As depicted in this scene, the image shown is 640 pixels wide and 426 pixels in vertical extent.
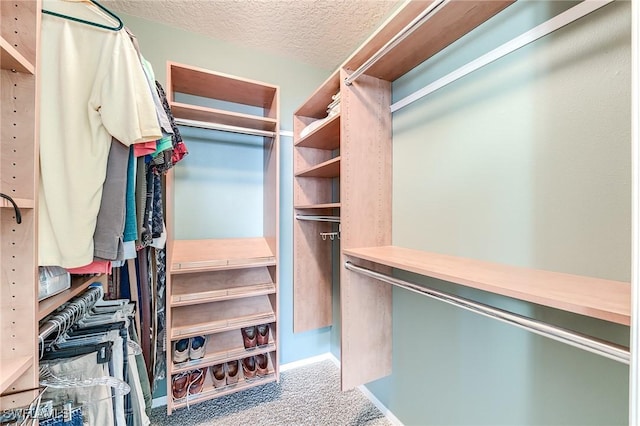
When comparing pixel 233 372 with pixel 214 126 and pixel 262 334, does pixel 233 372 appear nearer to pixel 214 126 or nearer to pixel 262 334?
pixel 262 334

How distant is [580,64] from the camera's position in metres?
0.81

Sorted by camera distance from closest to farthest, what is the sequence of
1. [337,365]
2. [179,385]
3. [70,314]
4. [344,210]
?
[70,314] → [344,210] → [179,385] → [337,365]

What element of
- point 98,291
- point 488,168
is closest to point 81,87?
point 98,291

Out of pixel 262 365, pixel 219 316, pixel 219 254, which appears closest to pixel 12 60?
pixel 219 254

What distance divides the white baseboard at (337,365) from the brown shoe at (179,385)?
0.34 metres

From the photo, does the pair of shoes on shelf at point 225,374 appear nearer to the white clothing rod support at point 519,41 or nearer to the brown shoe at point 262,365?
the brown shoe at point 262,365

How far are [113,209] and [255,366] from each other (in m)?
1.51

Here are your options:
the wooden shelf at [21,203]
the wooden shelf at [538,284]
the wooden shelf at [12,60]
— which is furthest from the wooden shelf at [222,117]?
the wooden shelf at [538,284]

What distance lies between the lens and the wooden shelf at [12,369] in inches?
25.5

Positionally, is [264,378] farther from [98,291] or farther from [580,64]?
[580,64]

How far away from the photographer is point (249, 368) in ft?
6.10

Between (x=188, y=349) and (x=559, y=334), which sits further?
(x=188, y=349)

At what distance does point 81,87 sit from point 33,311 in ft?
2.52

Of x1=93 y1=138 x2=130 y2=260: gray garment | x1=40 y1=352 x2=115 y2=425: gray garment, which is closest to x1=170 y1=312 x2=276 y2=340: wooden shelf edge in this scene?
x1=40 y1=352 x2=115 y2=425: gray garment
